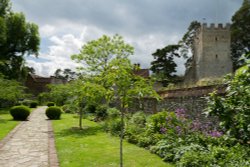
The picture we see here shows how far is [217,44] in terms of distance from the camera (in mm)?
34750

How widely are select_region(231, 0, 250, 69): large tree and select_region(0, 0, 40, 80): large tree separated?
27.7 meters

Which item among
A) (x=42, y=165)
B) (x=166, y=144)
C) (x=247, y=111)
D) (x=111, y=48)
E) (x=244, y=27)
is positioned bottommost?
(x=42, y=165)

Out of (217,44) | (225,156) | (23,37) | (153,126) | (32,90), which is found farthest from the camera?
(32,90)

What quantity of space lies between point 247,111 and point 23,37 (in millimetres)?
32305

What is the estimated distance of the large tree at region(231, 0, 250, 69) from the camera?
3822 cm

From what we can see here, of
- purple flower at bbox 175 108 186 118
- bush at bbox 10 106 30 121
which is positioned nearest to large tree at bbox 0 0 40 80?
bush at bbox 10 106 30 121

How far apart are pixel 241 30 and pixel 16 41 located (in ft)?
102

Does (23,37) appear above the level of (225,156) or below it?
above

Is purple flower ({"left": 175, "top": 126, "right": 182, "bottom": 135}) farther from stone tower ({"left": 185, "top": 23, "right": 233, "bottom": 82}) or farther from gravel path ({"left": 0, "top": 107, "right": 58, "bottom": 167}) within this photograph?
stone tower ({"left": 185, "top": 23, "right": 233, "bottom": 82})

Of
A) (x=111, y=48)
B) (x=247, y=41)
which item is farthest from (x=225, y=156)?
(x=247, y=41)

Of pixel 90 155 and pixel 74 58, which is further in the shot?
pixel 74 58

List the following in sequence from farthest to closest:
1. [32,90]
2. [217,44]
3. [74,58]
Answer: [32,90] < [217,44] < [74,58]

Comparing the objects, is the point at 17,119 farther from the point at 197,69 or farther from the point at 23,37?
the point at 197,69

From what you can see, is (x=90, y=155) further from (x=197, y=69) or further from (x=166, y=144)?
(x=197, y=69)
